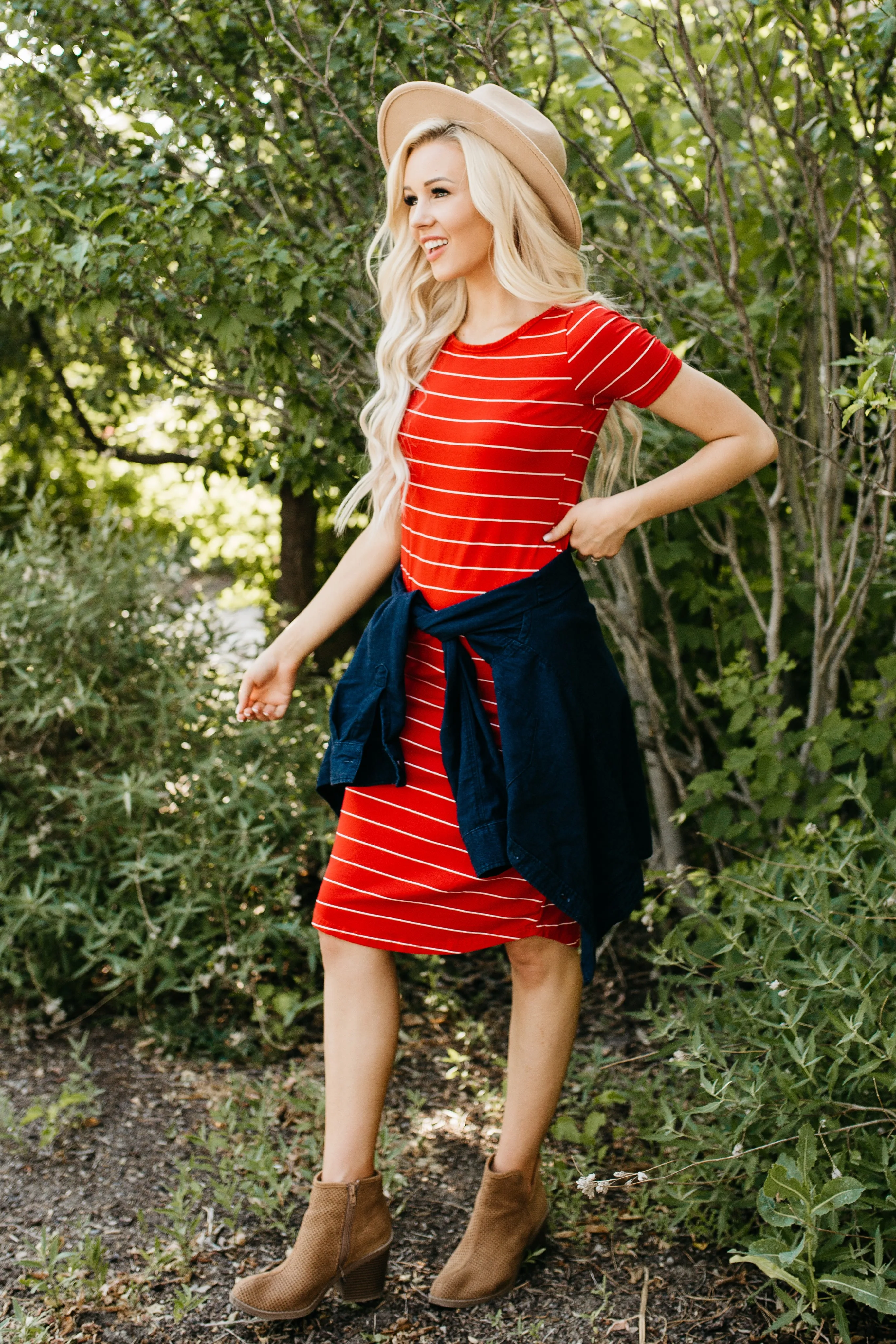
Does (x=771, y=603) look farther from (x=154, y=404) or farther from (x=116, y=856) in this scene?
(x=154, y=404)

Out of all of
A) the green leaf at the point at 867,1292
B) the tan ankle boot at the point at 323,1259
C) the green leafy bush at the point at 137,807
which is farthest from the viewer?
the green leafy bush at the point at 137,807

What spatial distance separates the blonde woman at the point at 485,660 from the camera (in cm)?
177

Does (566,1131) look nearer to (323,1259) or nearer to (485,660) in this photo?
(323,1259)

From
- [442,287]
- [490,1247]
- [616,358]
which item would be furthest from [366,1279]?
[442,287]

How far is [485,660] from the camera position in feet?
5.96

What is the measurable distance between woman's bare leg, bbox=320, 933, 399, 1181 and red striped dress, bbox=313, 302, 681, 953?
1.7 inches

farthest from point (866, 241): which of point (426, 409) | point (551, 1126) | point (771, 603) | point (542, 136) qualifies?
point (551, 1126)

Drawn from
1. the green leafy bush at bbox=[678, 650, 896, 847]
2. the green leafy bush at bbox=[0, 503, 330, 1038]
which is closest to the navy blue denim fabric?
the green leafy bush at bbox=[678, 650, 896, 847]

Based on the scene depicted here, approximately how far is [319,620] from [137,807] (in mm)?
1117

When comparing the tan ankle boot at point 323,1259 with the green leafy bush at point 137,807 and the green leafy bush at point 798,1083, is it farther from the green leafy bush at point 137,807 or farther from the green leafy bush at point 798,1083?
the green leafy bush at point 137,807

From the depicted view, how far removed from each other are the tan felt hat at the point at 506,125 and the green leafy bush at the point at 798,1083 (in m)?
1.09

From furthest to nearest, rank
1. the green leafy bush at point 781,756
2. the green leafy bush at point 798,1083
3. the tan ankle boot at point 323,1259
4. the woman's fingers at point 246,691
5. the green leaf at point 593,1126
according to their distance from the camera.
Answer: the green leafy bush at point 781,756
the green leaf at point 593,1126
the woman's fingers at point 246,691
the tan ankle boot at point 323,1259
the green leafy bush at point 798,1083

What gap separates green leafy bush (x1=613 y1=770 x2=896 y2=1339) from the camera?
1699 millimetres

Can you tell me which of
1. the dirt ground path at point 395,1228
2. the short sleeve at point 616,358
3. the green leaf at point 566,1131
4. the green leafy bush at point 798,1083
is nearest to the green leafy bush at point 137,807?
the dirt ground path at point 395,1228
